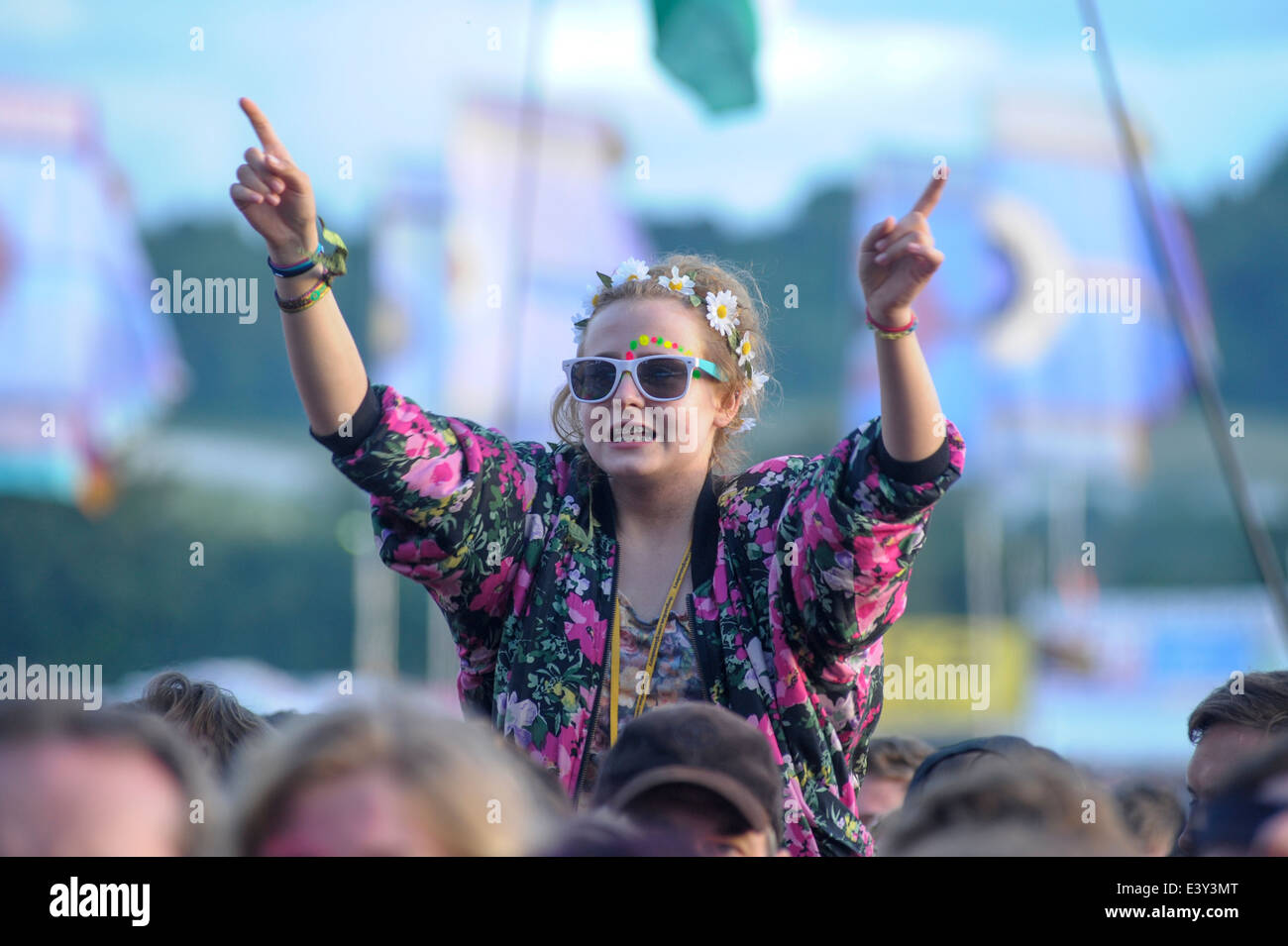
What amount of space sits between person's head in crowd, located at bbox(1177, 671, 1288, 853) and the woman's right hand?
166 cm

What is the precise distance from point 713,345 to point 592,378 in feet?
0.83

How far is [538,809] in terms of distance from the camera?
1.53 meters

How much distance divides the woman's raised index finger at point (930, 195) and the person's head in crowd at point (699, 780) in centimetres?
74

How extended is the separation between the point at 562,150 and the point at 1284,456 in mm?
26239

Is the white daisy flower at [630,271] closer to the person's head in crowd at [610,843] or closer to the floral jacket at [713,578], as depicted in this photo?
the floral jacket at [713,578]

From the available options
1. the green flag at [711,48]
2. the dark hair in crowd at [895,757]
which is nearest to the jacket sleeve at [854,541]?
the dark hair in crowd at [895,757]

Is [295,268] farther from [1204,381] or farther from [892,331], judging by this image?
[1204,381]

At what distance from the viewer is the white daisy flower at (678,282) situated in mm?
2490

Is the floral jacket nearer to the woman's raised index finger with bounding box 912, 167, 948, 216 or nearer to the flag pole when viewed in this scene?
the woman's raised index finger with bounding box 912, 167, 948, 216

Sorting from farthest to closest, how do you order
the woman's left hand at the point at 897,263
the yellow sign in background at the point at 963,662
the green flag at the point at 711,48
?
1. the yellow sign in background at the point at 963,662
2. the green flag at the point at 711,48
3. the woman's left hand at the point at 897,263

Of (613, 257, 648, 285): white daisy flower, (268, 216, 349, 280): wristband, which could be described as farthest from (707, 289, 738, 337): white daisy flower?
(268, 216, 349, 280): wristband

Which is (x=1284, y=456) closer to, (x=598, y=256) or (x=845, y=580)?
(x=598, y=256)

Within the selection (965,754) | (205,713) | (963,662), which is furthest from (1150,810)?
(963,662)

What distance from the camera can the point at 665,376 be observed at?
2324 mm
